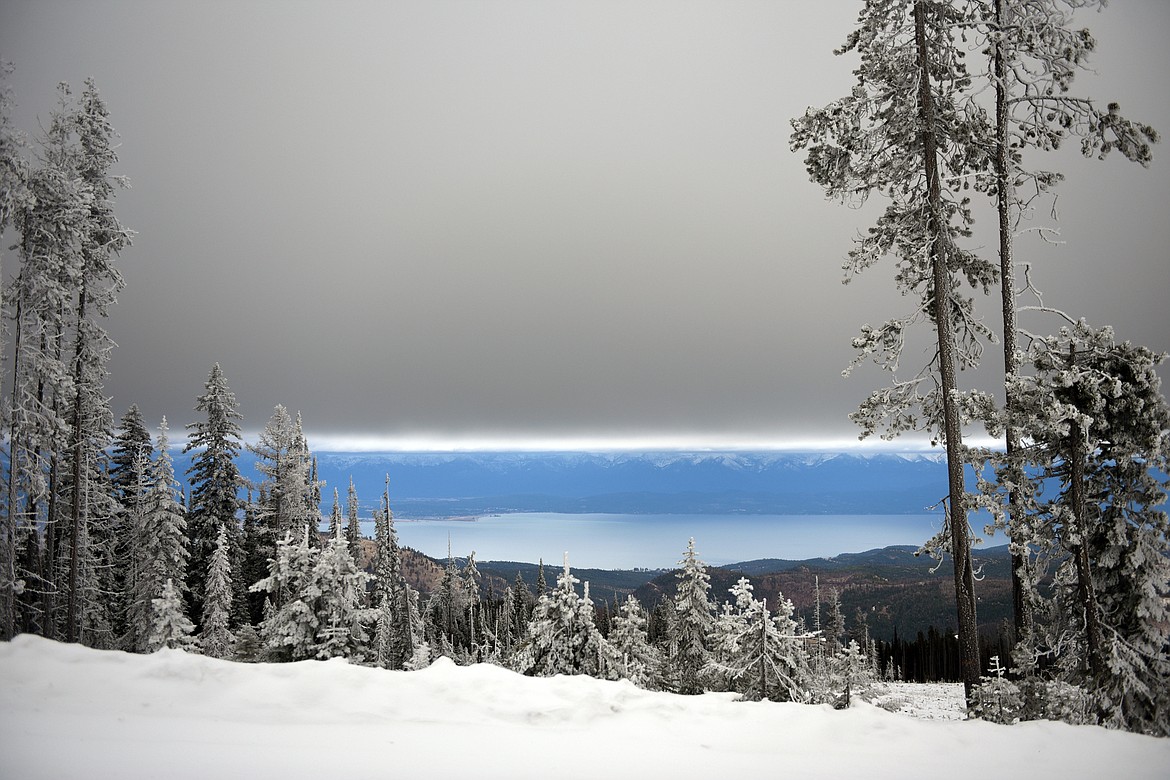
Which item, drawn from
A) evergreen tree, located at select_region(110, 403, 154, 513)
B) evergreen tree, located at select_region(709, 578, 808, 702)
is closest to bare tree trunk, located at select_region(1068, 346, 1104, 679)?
evergreen tree, located at select_region(709, 578, 808, 702)

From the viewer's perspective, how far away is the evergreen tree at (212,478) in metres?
24.5

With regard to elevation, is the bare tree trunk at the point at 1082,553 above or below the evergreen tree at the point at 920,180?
below

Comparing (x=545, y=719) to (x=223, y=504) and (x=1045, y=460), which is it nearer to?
(x=1045, y=460)

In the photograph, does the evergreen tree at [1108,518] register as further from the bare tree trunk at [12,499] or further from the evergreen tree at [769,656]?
the bare tree trunk at [12,499]

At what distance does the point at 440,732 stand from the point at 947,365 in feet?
33.7

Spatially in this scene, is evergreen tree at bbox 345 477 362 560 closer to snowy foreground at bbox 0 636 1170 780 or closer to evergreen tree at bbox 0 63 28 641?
evergreen tree at bbox 0 63 28 641

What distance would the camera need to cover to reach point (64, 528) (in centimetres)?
1841

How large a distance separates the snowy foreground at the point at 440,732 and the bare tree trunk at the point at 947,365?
338cm

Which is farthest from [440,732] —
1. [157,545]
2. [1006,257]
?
[157,545]

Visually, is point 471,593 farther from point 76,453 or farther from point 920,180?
point 920,180

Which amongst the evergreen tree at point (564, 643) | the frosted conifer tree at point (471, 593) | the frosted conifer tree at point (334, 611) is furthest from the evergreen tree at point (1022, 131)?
the frosted conifer tree at point (471, 593)

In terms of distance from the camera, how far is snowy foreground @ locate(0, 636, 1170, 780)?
5609mm

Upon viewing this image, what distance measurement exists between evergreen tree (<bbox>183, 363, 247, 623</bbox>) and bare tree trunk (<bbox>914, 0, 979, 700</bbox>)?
85.8 feet

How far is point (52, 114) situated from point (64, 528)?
490 inches
